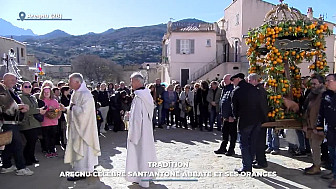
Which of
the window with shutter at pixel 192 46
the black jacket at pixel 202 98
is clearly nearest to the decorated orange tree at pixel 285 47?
the black jacket at pixel 202 98

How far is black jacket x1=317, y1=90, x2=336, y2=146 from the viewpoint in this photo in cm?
518

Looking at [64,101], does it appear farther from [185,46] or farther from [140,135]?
[185,46]

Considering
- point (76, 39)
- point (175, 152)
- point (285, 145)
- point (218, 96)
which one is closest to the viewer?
point (175, 152)

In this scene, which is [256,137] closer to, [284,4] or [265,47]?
[265,47]

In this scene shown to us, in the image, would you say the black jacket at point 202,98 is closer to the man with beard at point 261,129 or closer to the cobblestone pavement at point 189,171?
the cobblestone pavement at point 189,171

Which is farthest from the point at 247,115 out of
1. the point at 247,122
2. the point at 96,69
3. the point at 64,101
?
the point at 96,69

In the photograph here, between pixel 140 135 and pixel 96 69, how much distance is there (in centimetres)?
3519

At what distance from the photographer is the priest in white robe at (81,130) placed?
561cm

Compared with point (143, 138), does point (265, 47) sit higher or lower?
higher

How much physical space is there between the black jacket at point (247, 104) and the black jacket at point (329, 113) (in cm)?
112

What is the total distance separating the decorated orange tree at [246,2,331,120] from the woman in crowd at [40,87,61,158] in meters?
4.90

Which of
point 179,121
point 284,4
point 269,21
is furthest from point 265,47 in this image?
point 179,121

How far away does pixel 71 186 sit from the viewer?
5461 mm

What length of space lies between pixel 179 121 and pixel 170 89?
4.76ft
